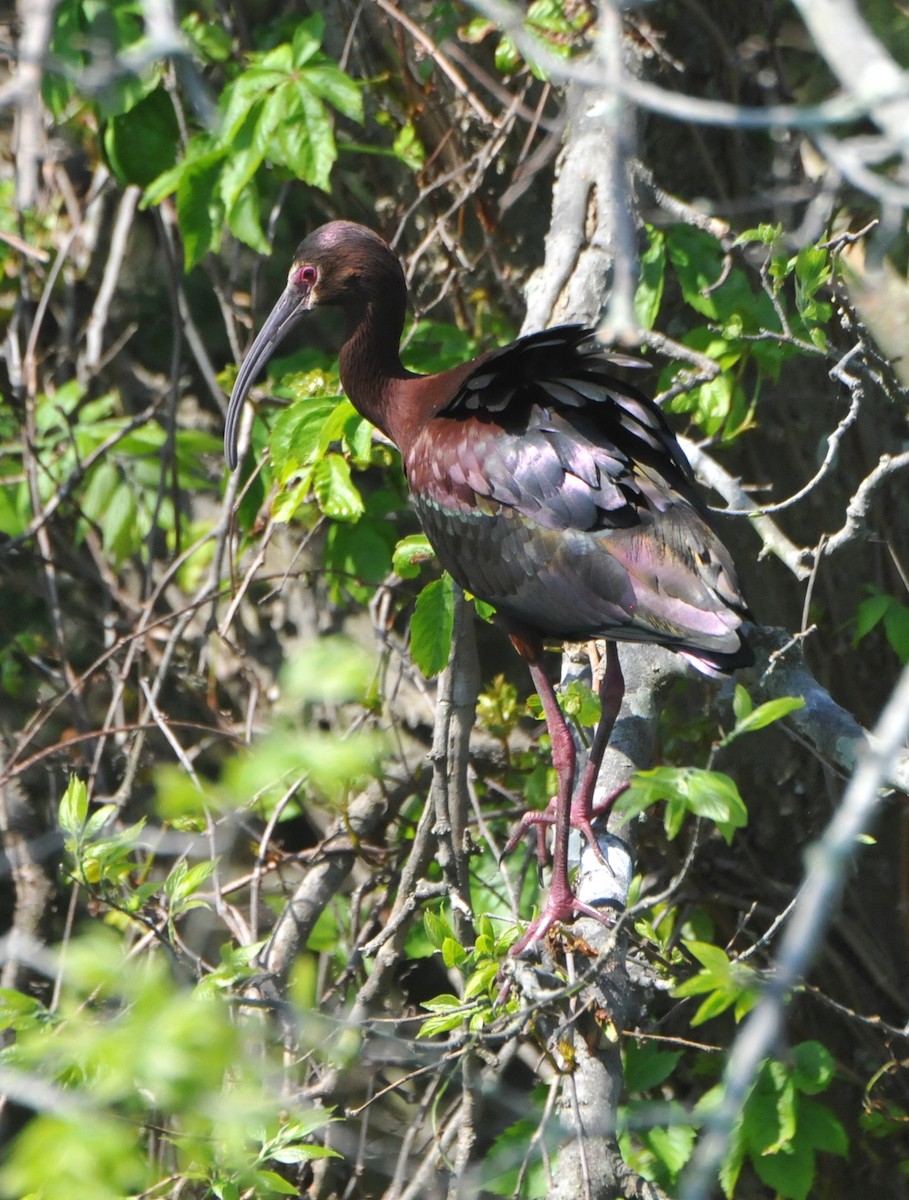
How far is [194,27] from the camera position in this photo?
12.7 feet

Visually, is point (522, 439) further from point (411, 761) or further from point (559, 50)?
point (411, 761)

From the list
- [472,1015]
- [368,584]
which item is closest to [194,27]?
[368,584]

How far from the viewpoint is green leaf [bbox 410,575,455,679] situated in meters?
2.80

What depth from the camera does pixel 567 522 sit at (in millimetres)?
2695

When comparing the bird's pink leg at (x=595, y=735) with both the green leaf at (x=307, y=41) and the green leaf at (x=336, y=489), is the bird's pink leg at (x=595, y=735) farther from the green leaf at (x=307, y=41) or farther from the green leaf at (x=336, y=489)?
the green leaf at (x=307, y=41)

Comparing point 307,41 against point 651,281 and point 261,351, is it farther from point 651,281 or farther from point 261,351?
point 651,281

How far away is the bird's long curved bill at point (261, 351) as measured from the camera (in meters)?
3.45

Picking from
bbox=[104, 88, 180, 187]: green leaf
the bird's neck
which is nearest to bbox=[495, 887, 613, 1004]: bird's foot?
the bird's neck

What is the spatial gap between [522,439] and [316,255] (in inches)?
38.8

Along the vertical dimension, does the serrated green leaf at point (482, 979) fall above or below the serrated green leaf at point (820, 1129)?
above

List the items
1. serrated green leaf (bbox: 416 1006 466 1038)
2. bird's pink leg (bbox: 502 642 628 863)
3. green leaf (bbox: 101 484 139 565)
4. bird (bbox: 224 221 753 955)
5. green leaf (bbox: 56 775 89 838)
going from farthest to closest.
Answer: green leaf (bbox: 101 484 139 565)
bird's pink leg (bbox: 502 642 628 863)
bird (bbox: 224 221 753 955)
green leaf (bbox: 56 775 89 838)
serrated green leaf (bbox: 416 1006 466 1038)

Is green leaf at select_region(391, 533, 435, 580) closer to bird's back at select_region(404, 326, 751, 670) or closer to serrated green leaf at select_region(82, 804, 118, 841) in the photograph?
bird's back at select_region(404, 326, 751, 670)

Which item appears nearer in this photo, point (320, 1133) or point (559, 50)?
point (320, 1133)

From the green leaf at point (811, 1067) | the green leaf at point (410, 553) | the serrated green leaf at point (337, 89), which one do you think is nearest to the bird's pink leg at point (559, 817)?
the green leaf at point (410, 553)
